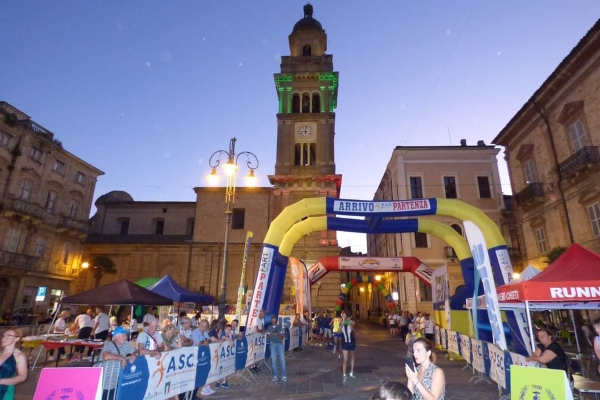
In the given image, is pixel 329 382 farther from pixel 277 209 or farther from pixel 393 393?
pixel 277 209

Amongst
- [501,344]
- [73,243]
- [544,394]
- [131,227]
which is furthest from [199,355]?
[131,227]

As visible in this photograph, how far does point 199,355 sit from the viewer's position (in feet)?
23.9

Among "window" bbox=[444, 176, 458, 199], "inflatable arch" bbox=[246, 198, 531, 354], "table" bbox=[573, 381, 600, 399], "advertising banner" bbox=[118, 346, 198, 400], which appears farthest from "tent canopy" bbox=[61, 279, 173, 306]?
"window" bbox=[444, 176, 458, 199]

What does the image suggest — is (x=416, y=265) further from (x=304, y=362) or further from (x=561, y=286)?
(x=561, y=286)

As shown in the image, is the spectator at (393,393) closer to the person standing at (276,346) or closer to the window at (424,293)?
the person standing at (276,346)

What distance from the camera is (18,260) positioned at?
26.5m

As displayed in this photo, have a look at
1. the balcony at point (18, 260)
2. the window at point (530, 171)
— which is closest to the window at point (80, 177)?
the balcony at point (18, 260)

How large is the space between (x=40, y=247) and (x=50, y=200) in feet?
13.6

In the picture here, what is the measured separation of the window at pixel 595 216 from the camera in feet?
52.9

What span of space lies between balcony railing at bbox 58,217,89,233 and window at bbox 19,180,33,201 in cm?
333

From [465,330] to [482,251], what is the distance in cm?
717

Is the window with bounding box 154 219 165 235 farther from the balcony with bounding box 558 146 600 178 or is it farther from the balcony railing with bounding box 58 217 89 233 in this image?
the balcony with bounding box 558 146 600 178

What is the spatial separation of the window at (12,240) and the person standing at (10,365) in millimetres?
28492

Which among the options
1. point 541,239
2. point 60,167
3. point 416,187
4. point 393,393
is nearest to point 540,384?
point 393,393
